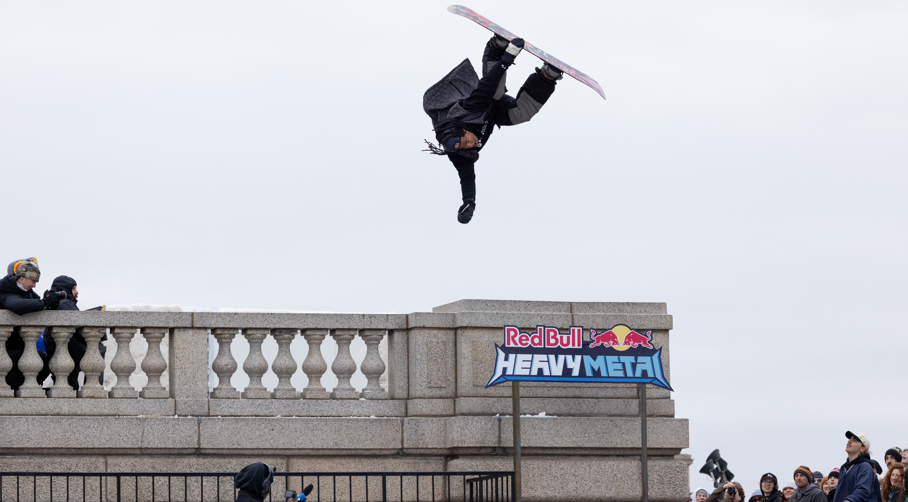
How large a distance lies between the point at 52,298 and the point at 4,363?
78 centimetres

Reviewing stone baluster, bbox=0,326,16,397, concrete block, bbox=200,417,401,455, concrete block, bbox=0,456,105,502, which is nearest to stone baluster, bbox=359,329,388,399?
concrete block, bbox=200,417,401,455

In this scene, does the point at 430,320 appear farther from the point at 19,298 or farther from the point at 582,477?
the point at 19,298

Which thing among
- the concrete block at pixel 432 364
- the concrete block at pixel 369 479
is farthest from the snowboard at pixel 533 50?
the concrete block at pixel 369 479

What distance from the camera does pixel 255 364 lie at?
43.5 feet

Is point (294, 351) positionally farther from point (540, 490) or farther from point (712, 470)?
point (712, 470)

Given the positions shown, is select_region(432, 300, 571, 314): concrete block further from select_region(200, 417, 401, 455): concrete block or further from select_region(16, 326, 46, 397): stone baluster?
select_region(16, 326, 46, 397): stone baluster

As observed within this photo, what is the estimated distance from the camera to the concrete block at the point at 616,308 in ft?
45.0

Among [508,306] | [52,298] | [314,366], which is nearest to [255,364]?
[314,366]

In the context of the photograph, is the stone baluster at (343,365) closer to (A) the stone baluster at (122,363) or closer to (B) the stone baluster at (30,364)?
(A) the stone baluster at (122,363)

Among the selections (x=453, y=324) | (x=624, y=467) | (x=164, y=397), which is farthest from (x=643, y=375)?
(x=164, y=397)

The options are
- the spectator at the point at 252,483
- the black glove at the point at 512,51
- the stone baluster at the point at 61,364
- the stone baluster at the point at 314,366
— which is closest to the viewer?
the spectator at the point at 252,483

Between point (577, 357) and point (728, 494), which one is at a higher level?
point (577, 357)

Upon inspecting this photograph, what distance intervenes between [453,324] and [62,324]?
12.9 feet

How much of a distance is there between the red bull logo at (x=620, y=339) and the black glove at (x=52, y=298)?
534 cm
